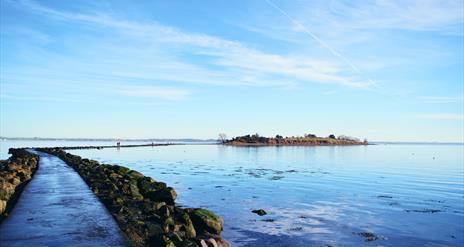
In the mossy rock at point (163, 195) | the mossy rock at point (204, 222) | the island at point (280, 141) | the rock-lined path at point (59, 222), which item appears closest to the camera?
the rock-lined path at point (59, 222)

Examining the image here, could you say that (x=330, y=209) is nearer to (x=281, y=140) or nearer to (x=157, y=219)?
(x=157, y=219)

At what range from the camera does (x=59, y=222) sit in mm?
12398

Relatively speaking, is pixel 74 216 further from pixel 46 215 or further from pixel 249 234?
pixel 249 234

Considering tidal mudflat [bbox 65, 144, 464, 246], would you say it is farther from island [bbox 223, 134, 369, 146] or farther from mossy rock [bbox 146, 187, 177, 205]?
island [bbox 223, 134, 369, 146]

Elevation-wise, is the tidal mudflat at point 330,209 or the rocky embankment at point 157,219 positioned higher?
the rocky embankment at point 157,219

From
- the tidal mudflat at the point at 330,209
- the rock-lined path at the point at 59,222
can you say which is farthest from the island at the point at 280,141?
the rock-lined path at the point at 59,222

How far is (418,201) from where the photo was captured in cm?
2364

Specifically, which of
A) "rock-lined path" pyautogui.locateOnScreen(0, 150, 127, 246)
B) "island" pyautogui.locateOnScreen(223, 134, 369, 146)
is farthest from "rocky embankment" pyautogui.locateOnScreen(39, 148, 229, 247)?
"island" pyautogui.locateOnScreen(223, 134, 369, 146)

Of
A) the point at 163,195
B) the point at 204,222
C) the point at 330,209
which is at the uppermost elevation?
the point at 163,195

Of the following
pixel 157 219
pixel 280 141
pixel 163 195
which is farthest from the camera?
pixel 280 141

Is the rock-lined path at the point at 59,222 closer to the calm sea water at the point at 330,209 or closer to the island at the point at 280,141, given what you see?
the calm sea water at the point at 330,209

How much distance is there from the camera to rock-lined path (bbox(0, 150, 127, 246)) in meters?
10.4

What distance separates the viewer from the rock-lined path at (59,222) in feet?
34.0

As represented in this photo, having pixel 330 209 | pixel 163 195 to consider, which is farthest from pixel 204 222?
pixel 330 209
